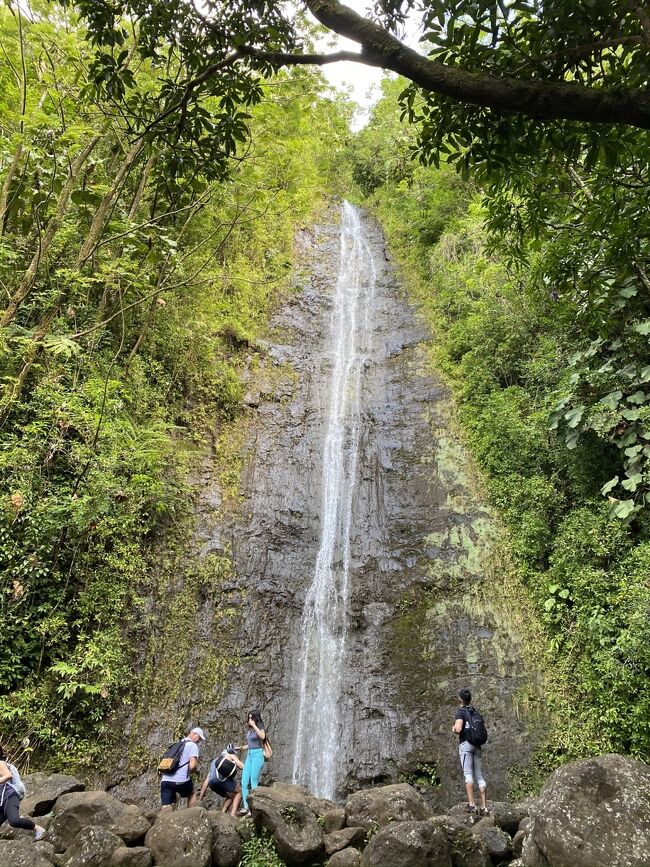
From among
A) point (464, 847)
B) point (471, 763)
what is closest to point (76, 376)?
point (471, 763)

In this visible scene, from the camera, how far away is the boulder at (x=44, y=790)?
5.57 metres

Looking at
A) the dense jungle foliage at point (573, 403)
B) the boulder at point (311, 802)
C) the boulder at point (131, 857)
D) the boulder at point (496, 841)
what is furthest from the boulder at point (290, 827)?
the dense jungle foliage at point (573, 403)

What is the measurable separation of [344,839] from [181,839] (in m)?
1.65

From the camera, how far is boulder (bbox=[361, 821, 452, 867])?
15.0 feet

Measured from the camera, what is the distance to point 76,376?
8406 millimetres

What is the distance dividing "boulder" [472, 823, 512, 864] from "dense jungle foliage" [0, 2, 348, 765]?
16.7 feet

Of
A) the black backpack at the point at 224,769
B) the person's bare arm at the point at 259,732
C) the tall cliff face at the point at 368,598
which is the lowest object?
the black backpack at the point at 224,769

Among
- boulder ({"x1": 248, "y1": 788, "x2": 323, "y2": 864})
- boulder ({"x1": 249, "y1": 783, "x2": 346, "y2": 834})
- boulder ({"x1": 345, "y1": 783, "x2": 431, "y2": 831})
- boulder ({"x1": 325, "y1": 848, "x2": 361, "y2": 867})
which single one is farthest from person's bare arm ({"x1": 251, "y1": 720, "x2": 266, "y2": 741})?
boulder ({"x1": 325, "y1": 848, "x2": 361, "y2": 867})

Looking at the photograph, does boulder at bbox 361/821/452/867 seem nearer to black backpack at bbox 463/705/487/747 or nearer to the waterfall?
black backpack at bbox 463/705/487/747

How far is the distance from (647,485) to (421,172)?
1500 centimetres

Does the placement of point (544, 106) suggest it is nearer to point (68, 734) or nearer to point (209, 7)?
point (209, 7)

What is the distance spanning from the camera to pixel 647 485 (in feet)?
25.7

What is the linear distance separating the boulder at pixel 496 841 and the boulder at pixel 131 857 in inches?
124

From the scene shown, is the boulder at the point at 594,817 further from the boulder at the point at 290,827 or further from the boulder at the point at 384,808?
the boulder at the point at 290,827
